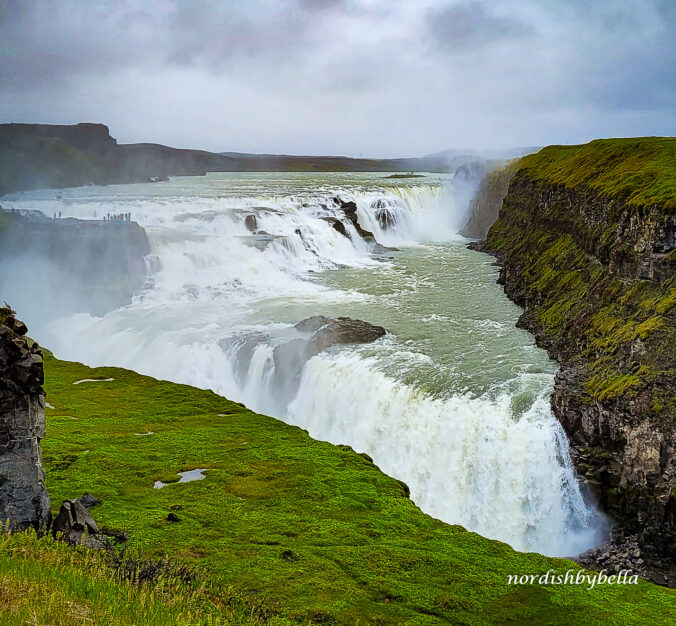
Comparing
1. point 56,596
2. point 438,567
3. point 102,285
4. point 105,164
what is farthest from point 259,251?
point 105,164

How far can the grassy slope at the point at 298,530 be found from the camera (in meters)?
10.8

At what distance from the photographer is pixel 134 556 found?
10.7 m

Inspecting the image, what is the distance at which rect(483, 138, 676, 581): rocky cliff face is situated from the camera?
1912 cm

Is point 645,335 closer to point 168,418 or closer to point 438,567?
point 438,567

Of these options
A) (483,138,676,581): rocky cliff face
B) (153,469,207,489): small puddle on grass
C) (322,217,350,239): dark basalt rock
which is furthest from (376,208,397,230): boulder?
(153,469,207,489): small puddle on grass

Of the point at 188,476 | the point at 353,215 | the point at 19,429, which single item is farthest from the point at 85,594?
the point at 353,215

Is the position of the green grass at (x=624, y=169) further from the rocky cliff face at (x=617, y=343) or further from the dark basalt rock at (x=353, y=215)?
the dark basalt rock at (x=353, y=215)

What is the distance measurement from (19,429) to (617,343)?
21005mm

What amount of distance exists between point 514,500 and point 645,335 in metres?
7.52

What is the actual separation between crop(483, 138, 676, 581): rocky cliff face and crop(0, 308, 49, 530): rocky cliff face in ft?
49.3

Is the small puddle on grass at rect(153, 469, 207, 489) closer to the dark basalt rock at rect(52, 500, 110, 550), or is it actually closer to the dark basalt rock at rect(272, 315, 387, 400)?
the dark basalt rock at rect(52, 500, 110, 550)

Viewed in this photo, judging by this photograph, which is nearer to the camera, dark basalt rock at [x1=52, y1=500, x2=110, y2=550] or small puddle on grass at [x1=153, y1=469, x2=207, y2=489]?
dark basalt rock at [x1=52, y1=500, x2=110, y2=550]

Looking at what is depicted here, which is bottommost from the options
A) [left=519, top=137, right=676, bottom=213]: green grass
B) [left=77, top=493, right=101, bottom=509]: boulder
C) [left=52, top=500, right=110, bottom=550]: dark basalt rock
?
[left=77, top=493, right=101, bottom=509]: boulder

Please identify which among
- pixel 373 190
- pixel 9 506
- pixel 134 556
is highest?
pixel 373 190
